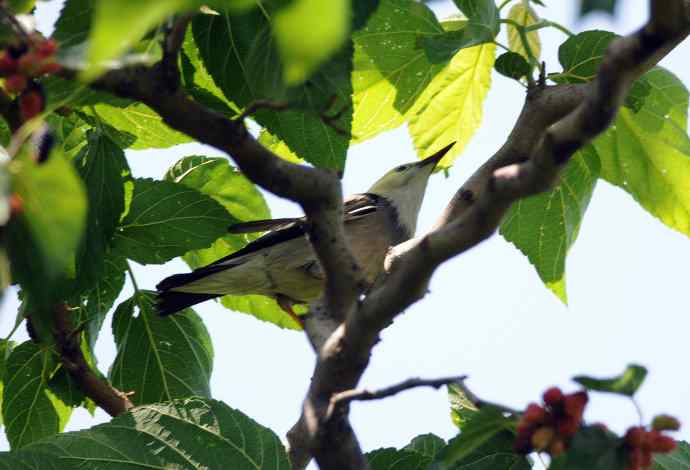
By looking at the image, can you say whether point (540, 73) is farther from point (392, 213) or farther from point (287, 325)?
point (392, 213)

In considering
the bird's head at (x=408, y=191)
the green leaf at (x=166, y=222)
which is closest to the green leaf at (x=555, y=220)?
the green leaf at (x=166, y=222)

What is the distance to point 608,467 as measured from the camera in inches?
88.9

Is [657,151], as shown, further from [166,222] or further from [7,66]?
[7,66]

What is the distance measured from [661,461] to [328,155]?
1.56m

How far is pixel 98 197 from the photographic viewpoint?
12.0 ft

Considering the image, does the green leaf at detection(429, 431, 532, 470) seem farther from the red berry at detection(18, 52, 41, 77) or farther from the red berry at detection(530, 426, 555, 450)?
the red berry at detection(18, 52, 41, 77)

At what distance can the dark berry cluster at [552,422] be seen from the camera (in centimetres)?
236

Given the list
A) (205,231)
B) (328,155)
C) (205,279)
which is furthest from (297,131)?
(205,279)

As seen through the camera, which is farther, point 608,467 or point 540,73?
point 540,73

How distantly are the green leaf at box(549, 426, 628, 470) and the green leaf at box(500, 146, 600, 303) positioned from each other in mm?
2134

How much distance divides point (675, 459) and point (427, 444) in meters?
1.03

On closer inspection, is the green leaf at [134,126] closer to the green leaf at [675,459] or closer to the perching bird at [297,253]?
the perching bird at [297,253]

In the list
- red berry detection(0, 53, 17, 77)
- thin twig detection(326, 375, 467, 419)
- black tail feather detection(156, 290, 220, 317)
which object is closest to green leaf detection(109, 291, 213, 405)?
black tail feather detection(156, 290, 220, 317)

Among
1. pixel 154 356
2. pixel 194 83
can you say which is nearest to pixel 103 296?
pixel 154 356
